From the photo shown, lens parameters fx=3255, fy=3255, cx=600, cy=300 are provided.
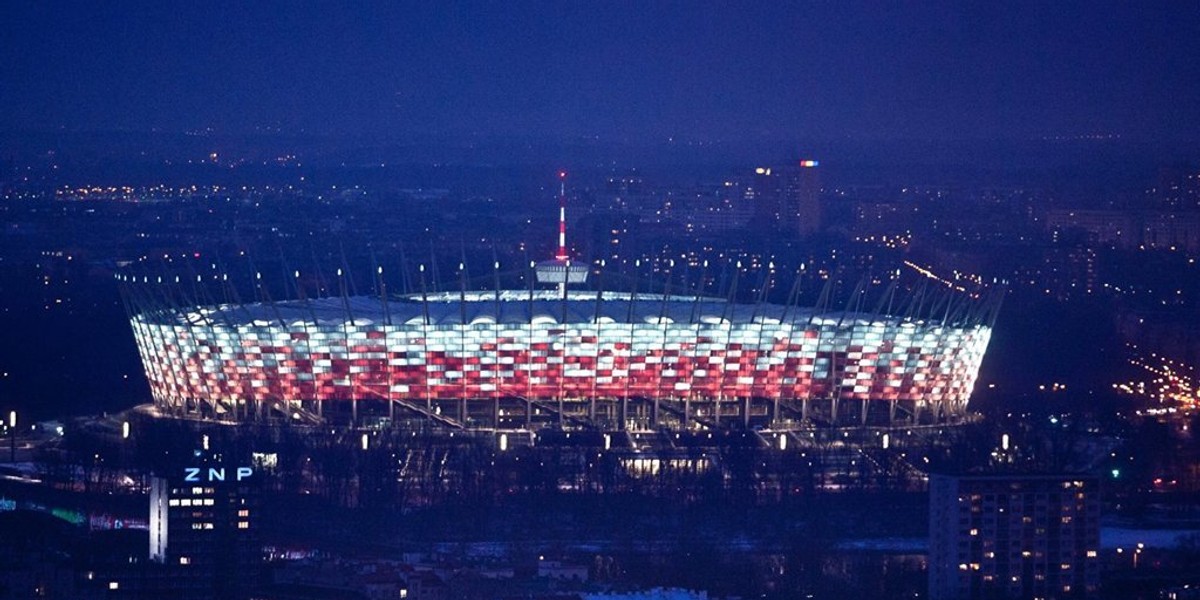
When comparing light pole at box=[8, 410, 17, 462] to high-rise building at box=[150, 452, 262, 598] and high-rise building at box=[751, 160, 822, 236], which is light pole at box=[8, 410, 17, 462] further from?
high-rise building at box=[751, 160, 822, 236]

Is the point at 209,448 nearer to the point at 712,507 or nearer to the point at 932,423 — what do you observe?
the point at 712,507

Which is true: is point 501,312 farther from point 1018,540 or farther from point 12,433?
point 1018,540

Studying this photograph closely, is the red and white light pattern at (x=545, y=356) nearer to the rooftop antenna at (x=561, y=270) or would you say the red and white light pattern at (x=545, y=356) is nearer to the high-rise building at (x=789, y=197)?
the rooftop antenna at (x=561, y=270)

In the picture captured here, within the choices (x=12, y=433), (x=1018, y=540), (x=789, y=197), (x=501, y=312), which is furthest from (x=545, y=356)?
(x=789, y=197)

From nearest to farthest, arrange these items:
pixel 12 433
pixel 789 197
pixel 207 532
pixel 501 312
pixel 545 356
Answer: pixel 207 532 → pixel 12 433 → pixel 545 356 → pixel 501 312 → pixel 789 197

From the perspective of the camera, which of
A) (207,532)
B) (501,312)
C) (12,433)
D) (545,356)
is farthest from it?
(501,312)

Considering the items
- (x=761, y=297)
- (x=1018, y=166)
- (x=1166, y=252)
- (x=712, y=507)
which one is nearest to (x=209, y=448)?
(x=712, y=507)

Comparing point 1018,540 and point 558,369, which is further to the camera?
point 558,369
